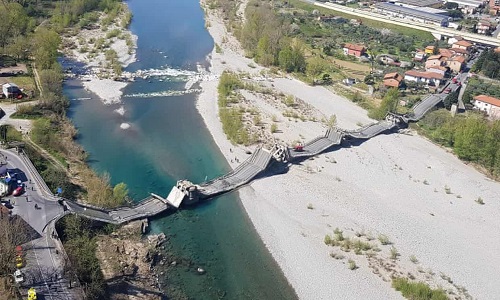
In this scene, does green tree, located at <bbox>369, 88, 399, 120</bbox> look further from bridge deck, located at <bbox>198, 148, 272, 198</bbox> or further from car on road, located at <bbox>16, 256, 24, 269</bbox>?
car on road, located at <bbox>16, 256, 24, 269</bbox>

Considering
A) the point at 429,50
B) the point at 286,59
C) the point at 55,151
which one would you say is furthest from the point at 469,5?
the point at 55,151

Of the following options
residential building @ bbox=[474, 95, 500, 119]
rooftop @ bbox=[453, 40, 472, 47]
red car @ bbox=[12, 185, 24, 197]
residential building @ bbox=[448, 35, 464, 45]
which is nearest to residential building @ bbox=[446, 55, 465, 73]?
rooftop @ bbox=[453, 40, 472, 47]

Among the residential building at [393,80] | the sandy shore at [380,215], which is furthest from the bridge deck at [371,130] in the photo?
the residential building at [393,80]

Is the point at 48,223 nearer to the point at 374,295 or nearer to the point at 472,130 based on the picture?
the point at 374,295

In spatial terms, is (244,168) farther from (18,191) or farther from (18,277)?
(18,277)

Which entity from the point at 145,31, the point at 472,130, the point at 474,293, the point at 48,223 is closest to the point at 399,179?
the point at 472,130

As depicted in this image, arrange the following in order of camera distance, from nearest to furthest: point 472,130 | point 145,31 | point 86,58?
point 472,130 < point 86,58 < point 145,31

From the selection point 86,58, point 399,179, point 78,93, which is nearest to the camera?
point 399,179
